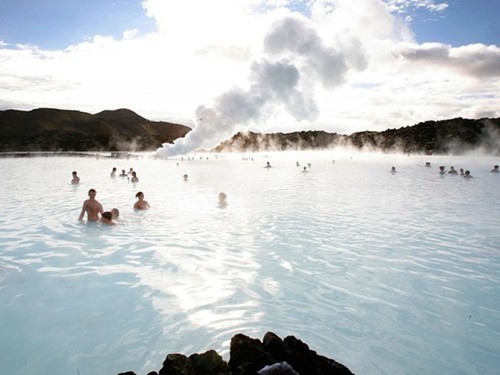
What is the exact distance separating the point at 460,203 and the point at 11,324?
18.1m

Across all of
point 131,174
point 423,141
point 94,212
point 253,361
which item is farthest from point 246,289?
point 423,141

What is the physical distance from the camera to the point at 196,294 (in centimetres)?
636

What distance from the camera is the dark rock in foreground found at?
3.50 metres

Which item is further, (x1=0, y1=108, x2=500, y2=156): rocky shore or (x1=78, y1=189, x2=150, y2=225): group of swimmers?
(x1=0, y1=108, x2=500, y2=156): rocky shore

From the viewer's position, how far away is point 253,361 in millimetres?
3557

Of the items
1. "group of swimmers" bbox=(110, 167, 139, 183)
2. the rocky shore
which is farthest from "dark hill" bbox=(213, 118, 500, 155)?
"group of swimmers" bbox=(110, 167, 139, 183)

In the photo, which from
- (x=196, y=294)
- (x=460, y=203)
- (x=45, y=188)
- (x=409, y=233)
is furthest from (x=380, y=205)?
(x=45, y=188)

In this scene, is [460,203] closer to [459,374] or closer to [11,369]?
[459,374]

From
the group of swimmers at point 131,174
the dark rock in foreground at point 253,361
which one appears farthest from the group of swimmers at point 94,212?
the group of swimmers at point 131,174

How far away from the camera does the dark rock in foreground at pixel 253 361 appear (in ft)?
11.5

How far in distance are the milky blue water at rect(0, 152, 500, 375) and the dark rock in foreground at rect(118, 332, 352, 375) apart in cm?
106

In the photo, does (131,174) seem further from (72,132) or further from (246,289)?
(72,132)

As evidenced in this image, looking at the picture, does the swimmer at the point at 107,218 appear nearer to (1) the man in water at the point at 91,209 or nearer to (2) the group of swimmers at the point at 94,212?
(2) the group of swimmers at the point at 94,212

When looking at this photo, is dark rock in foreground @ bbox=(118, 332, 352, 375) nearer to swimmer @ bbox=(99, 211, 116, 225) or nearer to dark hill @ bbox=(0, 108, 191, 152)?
swimmer @ bbox=(99, 211, 116, 225)
